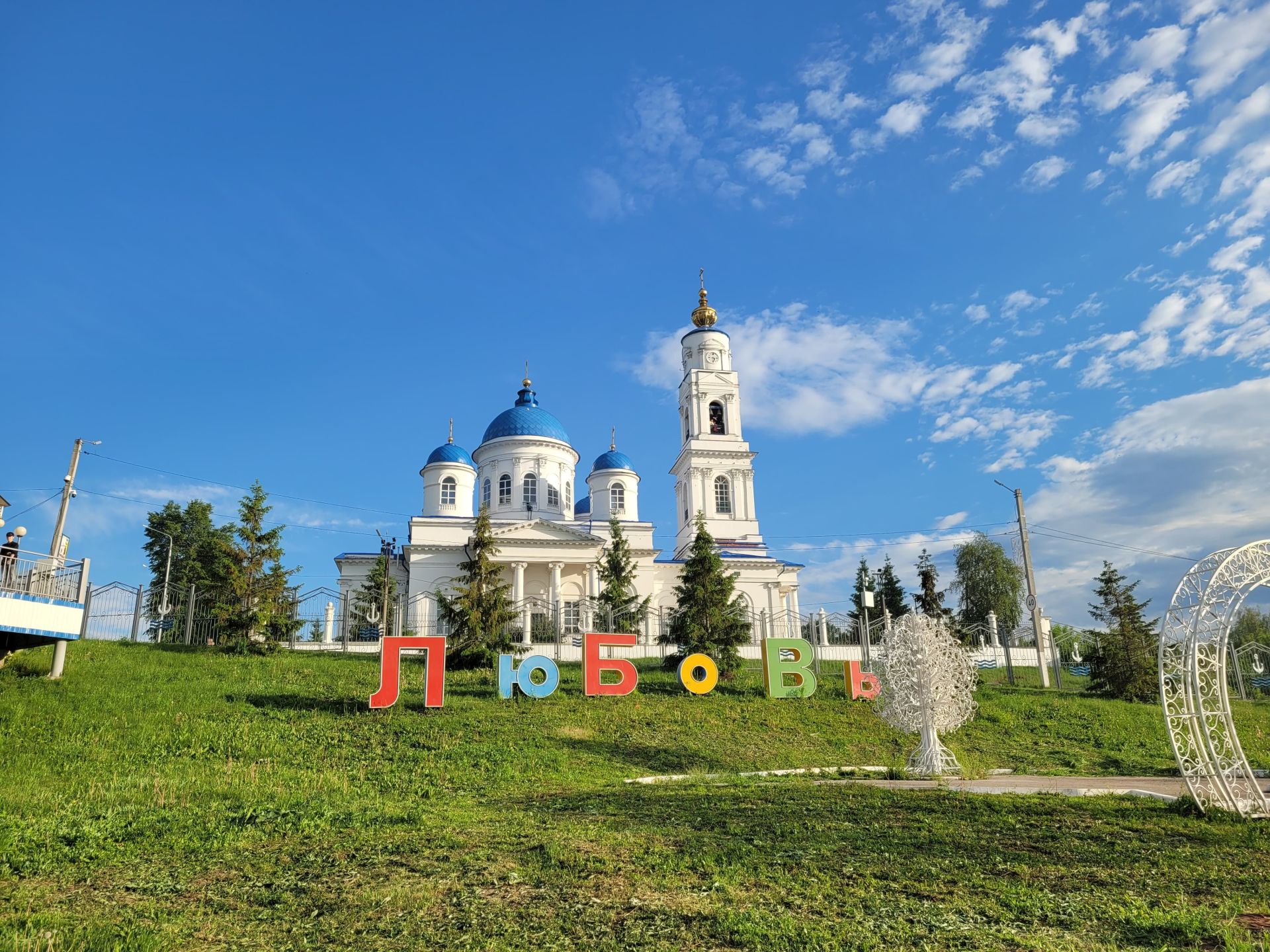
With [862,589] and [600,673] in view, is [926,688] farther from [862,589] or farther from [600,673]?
[862,589]

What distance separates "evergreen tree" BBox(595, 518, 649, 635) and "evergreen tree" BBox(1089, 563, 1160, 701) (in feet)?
51.9

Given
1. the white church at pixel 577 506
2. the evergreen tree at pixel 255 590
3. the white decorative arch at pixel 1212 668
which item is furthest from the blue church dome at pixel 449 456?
the white decorative arch at pixel 1212 668

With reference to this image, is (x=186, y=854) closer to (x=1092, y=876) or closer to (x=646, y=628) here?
(x=1092, y=876)

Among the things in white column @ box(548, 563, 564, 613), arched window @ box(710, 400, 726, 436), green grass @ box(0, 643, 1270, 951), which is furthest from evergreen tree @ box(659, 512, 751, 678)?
arched window @ box(710, 400, 726, 436)

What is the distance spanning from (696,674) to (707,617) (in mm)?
3077

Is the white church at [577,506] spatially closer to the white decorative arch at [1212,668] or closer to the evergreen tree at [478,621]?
the evergreen tree at [478,621]

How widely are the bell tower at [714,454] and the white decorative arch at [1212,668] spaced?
3429 centimetres

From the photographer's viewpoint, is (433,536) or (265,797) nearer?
(265,797)

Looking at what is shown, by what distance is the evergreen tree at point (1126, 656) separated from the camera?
28062 millimetres

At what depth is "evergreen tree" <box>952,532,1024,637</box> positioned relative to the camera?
5084 centimetres

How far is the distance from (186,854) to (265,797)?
327 centimetres

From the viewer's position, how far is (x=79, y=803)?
10.5 metres

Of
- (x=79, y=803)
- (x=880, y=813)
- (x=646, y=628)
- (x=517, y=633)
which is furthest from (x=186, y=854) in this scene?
(x=646, y=628)

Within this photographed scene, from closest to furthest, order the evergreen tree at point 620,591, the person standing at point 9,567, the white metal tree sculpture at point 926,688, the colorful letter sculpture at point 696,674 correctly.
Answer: the person standing at point 9,567 < the white metal tree sculpture at point 926,688 < the colorful letter sculpture at point 696,674 < the evergreen tree at point 620,591
